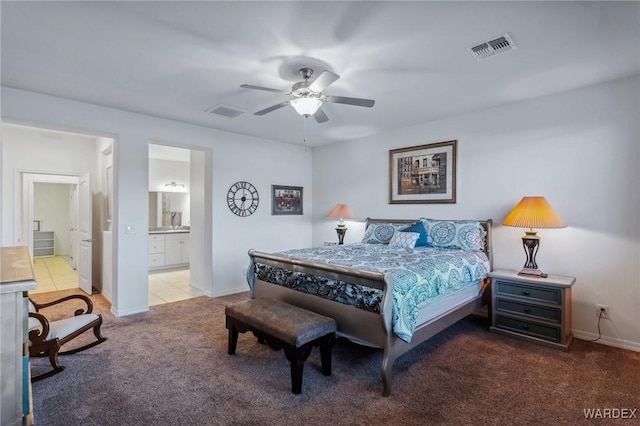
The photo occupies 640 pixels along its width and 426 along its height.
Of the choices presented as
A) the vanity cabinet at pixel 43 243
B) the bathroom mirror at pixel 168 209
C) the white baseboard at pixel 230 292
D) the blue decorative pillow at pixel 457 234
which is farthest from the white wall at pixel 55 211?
the blue decorative pillow at pixel 457 234

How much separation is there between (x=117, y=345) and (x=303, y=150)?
454 cm

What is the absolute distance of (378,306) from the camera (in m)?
2.46

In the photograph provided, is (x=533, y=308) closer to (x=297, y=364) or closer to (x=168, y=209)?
(x=297, y=364)

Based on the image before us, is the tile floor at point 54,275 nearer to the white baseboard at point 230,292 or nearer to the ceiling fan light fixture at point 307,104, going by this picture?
the white baseboard at point 230,292

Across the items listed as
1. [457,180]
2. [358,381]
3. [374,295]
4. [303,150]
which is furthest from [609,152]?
[303,150]

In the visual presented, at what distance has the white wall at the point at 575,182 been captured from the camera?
3.19 m

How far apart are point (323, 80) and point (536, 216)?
2.67 metres

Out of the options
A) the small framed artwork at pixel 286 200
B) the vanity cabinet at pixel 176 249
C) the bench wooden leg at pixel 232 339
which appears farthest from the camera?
the vanity cabinet at pixel 176 249

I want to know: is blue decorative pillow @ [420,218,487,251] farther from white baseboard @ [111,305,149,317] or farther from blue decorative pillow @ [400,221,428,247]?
white baseboard @ [111,305,149,317]

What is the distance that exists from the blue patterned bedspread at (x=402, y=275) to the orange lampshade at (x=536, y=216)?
2.05ft

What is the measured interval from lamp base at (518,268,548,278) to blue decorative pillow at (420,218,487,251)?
0.53 m

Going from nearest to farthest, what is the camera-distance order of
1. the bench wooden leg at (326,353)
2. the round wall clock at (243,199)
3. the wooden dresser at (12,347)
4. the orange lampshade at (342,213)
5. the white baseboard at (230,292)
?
the wooden dresser at (12,347)
the bench wooden leg at (326,353)
the white baseboard at (230,292)
the round wall clock at (243,199)
the orange lampshade at (342,213)

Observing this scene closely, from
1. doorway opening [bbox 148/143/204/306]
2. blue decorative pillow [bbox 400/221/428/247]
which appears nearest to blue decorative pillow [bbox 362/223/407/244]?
blue decorative pillow [bbox 400/221/428/247]

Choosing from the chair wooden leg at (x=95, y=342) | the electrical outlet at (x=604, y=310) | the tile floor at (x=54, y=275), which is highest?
the electrical outlet at (x=604, y=310)
